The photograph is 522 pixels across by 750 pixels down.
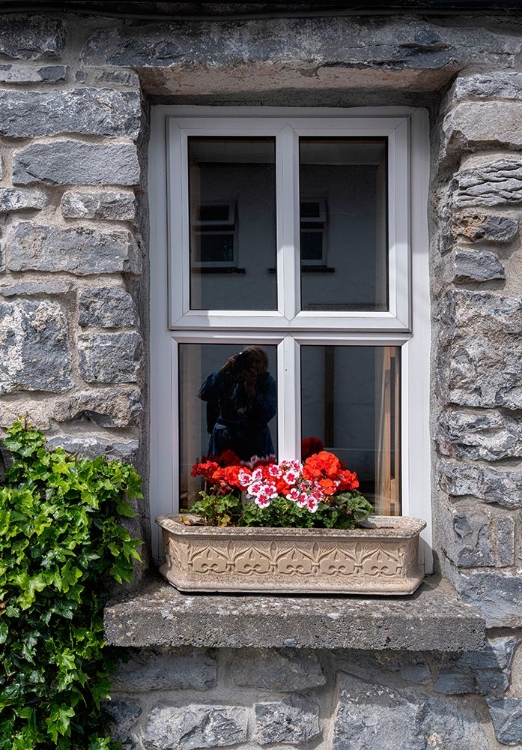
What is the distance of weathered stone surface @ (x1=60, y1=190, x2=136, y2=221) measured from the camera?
2213 mm

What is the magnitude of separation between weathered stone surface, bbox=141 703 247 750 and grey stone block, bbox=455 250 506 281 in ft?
5.24

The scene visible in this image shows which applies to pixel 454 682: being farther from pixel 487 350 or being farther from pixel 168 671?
pixel 487 350

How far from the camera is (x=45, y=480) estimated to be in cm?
214

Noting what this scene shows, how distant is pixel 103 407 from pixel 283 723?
1.18m

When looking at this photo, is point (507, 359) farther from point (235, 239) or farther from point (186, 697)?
point (186, 697)

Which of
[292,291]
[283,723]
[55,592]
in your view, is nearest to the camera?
[55,592]

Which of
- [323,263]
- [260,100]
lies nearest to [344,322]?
[323,263]

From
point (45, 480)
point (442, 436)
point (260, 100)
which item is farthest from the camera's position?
point (260, 100)

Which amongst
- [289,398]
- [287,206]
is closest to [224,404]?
[289,398]

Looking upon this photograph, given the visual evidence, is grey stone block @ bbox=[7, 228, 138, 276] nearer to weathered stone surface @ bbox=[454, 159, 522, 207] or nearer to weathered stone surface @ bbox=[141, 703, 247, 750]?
weathered stone surface @ bbox=[454, 159, 522, 207]

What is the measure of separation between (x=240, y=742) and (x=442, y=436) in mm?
1206

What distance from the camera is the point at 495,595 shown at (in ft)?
7.16

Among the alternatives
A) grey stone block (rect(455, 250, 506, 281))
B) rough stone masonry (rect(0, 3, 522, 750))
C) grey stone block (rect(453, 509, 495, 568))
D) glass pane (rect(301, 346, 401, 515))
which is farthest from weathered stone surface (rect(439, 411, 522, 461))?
grey stone block (rect(455, 250, 506, 281))

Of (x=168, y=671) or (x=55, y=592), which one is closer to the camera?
(x=55, y=592)
